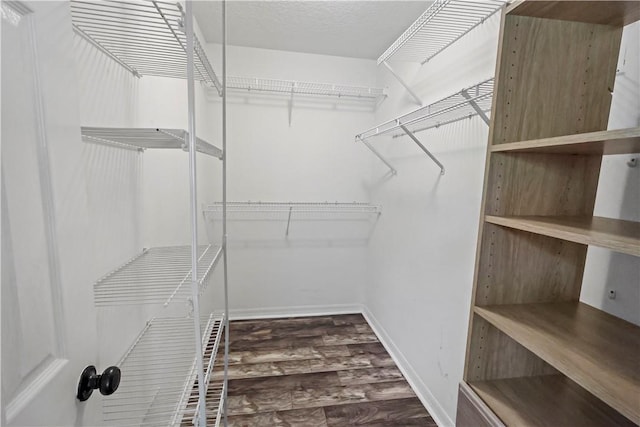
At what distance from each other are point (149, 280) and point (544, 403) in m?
1.39

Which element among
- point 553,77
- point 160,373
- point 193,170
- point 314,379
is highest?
point 553,77

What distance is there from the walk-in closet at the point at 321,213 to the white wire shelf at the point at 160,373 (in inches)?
0.6

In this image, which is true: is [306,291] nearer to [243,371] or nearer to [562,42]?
[243,371]

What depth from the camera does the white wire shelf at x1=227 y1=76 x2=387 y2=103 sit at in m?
2.50

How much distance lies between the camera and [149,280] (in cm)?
109

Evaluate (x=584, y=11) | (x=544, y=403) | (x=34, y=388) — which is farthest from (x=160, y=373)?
(x=584, y=11)

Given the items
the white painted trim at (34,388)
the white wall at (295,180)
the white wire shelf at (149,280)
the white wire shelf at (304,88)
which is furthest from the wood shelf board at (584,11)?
the white wall at (295,180)

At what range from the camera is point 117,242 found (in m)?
1.14

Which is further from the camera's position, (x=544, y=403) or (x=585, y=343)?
(x=544, y=403)

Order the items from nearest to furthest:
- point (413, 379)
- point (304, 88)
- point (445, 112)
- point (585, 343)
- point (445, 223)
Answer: point (585, 343)
point (445, 112)
point (445, 223)
point (413, 379)
point (304, 88)

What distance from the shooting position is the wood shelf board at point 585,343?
0.60 metres

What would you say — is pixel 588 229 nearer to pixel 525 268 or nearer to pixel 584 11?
pixel 525 268

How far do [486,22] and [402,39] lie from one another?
39 cm

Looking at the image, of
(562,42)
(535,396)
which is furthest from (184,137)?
(535,396)
